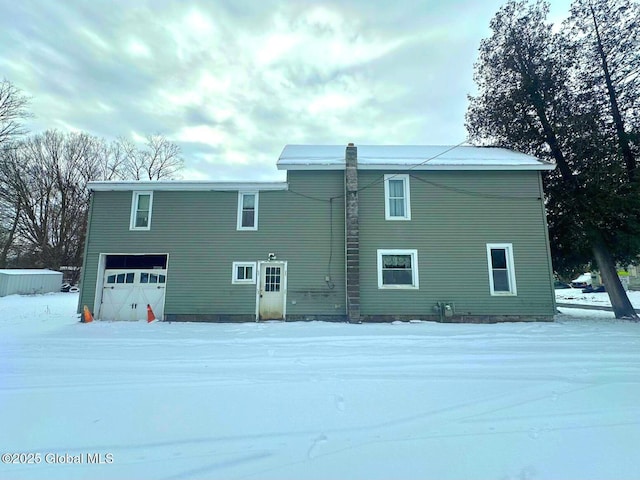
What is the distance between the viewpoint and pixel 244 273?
34.0ft

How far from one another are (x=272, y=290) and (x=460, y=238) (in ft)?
21.8

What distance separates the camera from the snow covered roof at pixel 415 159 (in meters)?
10.6

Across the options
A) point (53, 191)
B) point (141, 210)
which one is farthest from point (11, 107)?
point (141, 210)

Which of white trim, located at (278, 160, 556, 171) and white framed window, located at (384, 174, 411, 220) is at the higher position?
white trim, located at (278, 160, 556, 171)

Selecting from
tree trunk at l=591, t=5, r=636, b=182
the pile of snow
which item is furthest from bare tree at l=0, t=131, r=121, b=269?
the pile of snow

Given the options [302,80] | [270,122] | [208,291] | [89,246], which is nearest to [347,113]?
[302,80]

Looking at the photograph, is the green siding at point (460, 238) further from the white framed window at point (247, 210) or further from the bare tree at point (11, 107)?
the bare tree at point (11, 107)

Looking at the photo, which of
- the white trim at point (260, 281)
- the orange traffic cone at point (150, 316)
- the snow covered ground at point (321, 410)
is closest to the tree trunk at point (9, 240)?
the orange traffic cone at point (150, 316)

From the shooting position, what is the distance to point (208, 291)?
33.6ft

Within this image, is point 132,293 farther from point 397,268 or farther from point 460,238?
point 460,238

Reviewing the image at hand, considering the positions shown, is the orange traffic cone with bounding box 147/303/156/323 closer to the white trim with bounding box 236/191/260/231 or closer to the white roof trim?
the white trim with bounding box 236/191/260/231

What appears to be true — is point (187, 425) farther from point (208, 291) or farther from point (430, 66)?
point (430, 66)

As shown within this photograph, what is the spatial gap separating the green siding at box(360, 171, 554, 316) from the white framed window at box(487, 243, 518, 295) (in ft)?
0.54

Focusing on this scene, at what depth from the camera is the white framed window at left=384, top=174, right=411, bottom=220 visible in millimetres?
10578
